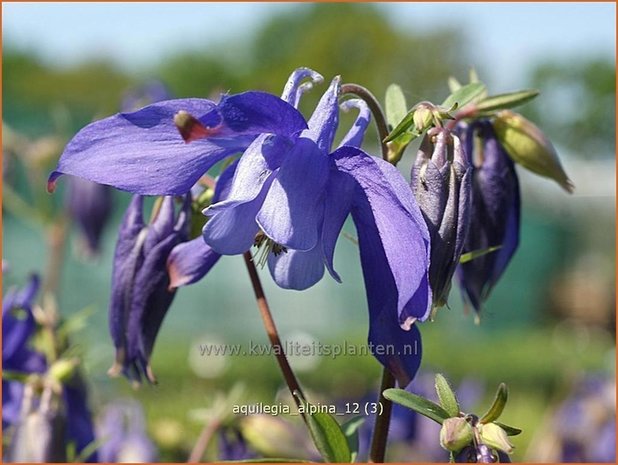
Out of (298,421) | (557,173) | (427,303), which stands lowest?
(298,421)

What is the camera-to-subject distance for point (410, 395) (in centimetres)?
97

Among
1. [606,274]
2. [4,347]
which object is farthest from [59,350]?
[606,274]

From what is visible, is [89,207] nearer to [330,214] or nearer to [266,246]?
[266,246]

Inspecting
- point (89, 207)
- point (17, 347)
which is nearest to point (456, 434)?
point (17, 347)

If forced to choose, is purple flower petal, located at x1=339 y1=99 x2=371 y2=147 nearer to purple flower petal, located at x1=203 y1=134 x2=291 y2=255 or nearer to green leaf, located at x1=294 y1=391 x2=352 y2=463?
purple flower petal, located at x1=203 y1=134 x2=291 y2=255

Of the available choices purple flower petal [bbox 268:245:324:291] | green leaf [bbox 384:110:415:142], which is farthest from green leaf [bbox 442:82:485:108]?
purple flower petal [bbox 268:245:324:291]

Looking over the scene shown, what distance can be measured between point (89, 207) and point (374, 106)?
182cm

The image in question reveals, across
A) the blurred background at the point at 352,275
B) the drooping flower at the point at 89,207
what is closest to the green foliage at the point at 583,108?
the blurred background at the point at 352,275

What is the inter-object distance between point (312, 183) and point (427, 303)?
167 mm

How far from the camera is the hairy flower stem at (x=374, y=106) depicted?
1.08 m

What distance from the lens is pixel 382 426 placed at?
1.05 metres

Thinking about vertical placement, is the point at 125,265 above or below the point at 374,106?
below

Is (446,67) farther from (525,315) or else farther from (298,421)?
(298,421)

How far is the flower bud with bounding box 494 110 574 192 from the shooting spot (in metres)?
1.29
